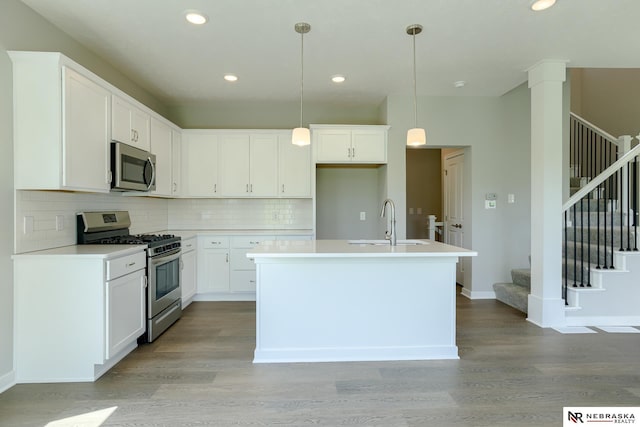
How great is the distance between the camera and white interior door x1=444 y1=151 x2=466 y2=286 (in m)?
5.16

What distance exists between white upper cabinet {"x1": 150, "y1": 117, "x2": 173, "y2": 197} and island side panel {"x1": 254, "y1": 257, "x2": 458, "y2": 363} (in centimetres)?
213

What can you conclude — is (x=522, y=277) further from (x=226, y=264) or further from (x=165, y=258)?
(x=165, y=258)

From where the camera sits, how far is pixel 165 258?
3502 millimetres

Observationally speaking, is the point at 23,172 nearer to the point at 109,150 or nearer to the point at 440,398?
the point at 109,150

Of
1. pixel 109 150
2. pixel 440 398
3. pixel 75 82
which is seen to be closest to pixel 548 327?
pixel 440 398

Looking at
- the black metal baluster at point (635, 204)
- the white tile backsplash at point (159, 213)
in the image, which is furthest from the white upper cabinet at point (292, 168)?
the black metal baluster at point (635, 204)

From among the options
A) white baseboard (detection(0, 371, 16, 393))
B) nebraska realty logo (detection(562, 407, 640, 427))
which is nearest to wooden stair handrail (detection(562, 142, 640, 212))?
nebraska realty logo (detection(562, 407, 640, 427))

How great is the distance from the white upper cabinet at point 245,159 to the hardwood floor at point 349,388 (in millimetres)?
2274

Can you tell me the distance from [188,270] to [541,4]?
431 cm

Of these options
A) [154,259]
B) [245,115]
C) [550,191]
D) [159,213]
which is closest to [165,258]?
[154,259]

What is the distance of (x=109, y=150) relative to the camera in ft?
10.1

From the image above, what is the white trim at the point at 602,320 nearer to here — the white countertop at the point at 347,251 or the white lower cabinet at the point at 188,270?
the white countertop at the point at 347,251

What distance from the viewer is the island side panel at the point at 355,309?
284 cm

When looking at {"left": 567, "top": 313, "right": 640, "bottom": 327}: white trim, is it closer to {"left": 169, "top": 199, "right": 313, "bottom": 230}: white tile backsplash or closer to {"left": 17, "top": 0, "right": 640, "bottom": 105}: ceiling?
{"left": 17, "top": 0, "right": 640, "bottom": 105}: ceiling
